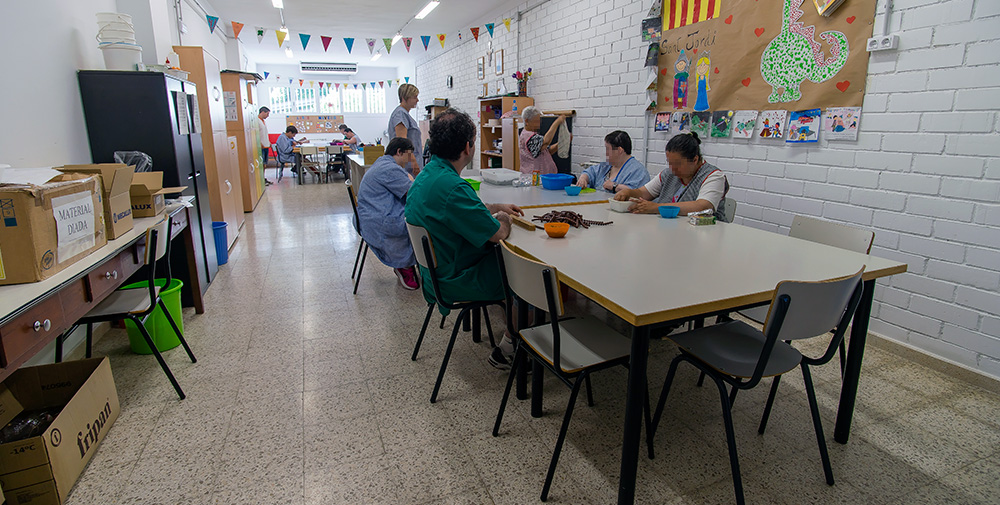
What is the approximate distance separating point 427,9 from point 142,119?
478cm

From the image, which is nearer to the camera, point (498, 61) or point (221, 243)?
point (221, 243)

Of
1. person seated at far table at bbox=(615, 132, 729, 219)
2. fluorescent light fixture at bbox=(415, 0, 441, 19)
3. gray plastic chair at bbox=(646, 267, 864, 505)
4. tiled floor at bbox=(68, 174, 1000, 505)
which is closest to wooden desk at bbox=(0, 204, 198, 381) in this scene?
tiled floor at bbox=(68, 174, 1000, 505)

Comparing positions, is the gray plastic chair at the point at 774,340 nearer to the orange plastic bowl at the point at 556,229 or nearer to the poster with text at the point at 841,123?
the orange plastic bowl at the point at 556,229

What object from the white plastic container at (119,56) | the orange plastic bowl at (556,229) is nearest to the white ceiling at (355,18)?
the white plastic container at (119,56)

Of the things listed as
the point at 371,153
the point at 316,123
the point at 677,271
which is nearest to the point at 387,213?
the point at 677,271

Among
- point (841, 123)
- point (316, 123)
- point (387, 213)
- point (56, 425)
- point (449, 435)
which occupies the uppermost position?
point (316, 123)

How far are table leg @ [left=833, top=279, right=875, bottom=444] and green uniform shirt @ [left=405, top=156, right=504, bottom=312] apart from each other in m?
1.32

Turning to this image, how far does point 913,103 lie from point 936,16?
39 centimetres

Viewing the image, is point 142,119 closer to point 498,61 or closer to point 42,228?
point 42,228

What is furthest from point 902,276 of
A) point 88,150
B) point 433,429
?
point 88,150

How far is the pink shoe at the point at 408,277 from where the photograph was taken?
3658 mm

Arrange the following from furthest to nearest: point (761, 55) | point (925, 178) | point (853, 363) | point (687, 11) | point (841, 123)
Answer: point (687, 11), point (761, 55), point (841, 123), point (925, 178), point (853, 363)

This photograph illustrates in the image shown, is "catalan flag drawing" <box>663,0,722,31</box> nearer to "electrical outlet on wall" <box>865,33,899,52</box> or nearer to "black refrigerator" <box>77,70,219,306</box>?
"electrical outlet on wall" <box>865,33,899,52</box>

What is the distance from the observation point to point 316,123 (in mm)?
14555
